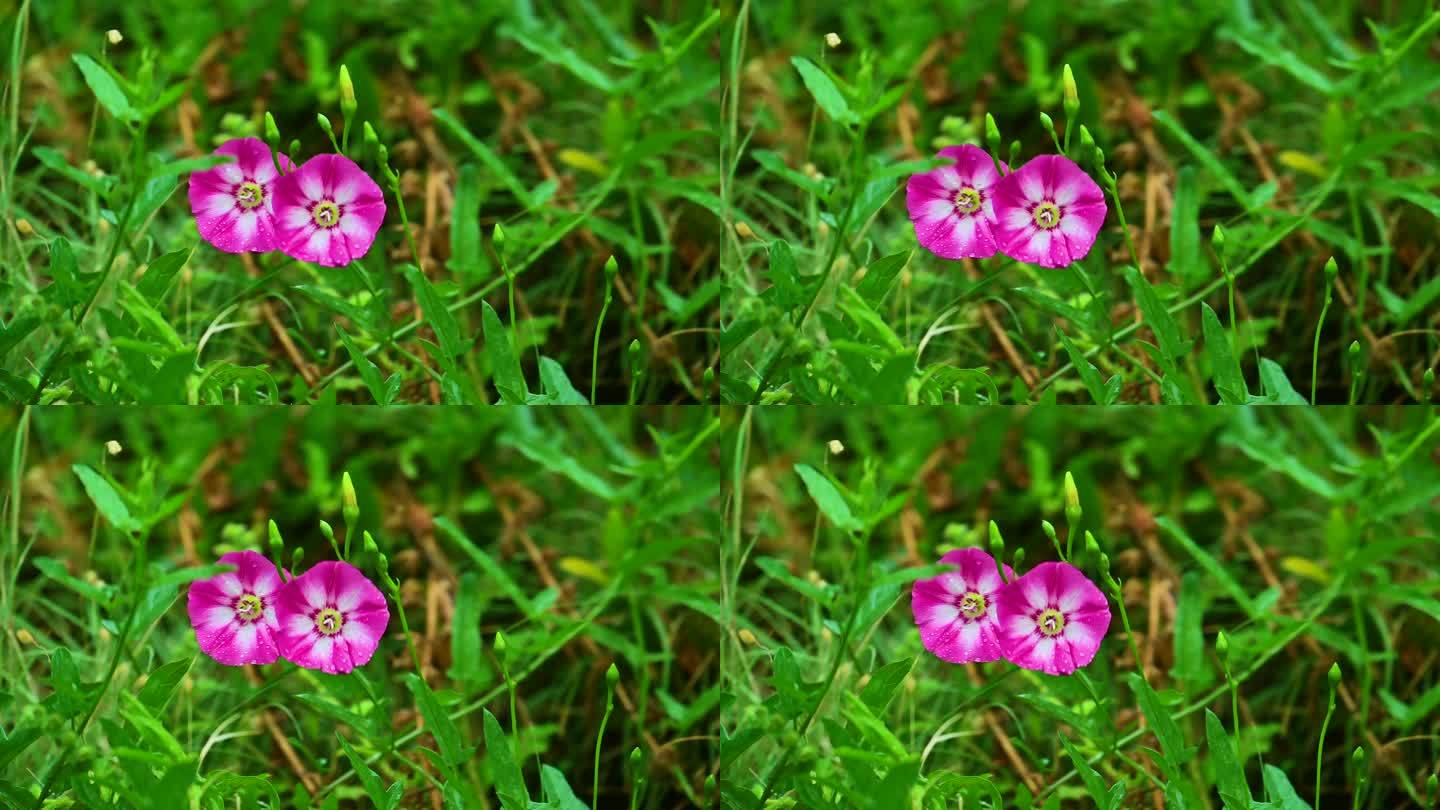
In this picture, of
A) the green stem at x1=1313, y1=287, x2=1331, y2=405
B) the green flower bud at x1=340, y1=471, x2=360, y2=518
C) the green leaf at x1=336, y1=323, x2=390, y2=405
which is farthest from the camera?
the green stem at x1=1313, y1=287, x2=1331, y2=405

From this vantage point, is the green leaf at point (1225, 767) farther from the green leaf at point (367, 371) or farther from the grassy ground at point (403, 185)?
the green leaf at point (367, 371)

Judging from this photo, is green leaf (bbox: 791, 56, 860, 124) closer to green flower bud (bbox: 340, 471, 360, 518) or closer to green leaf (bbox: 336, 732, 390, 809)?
green flower bud (bbox: 340, 471, 360, 518)

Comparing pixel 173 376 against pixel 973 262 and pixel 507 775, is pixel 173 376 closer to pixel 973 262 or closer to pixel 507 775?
pixel 507 775

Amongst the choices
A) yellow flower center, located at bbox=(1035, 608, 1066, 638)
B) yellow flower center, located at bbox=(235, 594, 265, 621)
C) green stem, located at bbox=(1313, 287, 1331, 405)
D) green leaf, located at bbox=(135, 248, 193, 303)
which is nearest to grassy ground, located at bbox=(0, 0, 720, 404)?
green leaf, located at bbox=(135, 248, 193, 303)

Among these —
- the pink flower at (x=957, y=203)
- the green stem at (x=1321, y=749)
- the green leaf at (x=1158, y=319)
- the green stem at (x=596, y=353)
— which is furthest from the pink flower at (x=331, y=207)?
the green stem at (x=1321, y=749)

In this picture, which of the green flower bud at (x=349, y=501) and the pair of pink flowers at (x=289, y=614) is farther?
the pair of pink flowers at (x=289, y=614)
